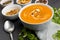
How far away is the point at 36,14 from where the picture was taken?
0.70 meters

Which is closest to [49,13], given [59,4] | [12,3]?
[59,4]

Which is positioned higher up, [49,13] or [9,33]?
[49,13]

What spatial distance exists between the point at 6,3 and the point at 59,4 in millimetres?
292

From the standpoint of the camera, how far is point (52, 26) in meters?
0.70

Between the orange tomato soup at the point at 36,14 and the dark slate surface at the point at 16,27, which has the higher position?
the orange tomato soup at the point at 36,14

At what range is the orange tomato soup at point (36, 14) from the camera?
0.68 meters

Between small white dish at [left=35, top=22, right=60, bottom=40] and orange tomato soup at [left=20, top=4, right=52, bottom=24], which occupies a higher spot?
orange tomato soup at [left=20, top=4, right=52, bottom=24]

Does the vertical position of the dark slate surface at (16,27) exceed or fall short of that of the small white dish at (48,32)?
it falls short

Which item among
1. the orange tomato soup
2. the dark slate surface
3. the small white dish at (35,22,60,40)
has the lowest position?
the dark slate surface

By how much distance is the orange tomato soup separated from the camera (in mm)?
676

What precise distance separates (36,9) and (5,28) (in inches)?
6.6

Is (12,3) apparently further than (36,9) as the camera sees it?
Yes

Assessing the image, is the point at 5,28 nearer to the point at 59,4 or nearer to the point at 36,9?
the point at 36,9

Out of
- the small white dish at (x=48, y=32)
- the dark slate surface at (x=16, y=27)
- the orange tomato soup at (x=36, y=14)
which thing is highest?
the orange tomato soup at (x=36, y=14)
